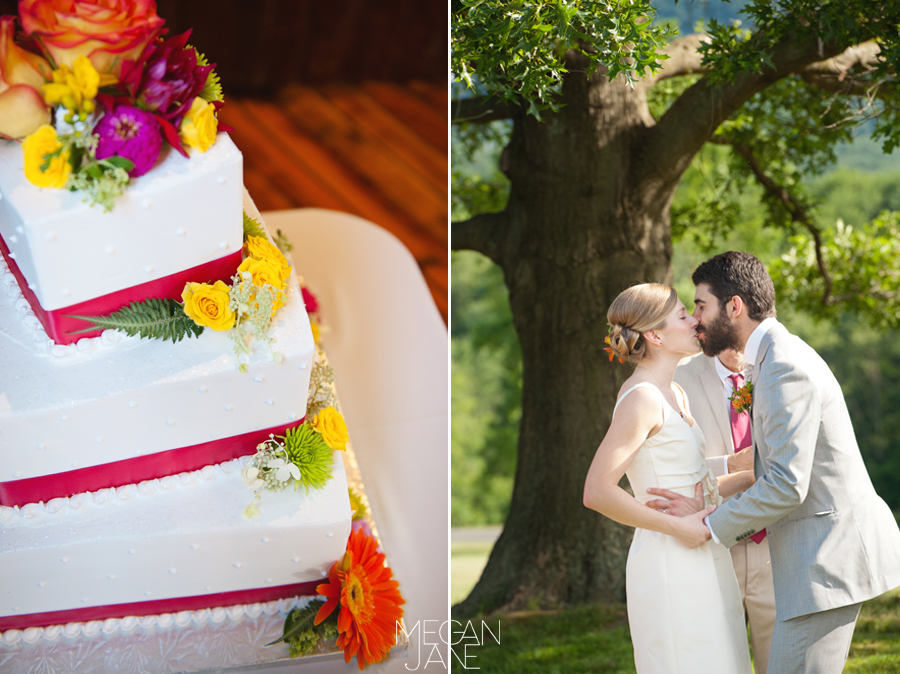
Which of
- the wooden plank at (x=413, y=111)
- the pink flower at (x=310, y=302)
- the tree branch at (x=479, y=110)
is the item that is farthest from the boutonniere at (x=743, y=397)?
the wooden plank at (x=413, y=111)

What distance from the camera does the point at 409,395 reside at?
4207mm

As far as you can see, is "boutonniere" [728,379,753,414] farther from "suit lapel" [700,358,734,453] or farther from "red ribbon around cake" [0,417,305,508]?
"red ribbon around cake" [0,417,305,508]

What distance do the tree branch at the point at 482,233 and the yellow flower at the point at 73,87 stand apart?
4.22ft

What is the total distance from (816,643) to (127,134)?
229 centimetres

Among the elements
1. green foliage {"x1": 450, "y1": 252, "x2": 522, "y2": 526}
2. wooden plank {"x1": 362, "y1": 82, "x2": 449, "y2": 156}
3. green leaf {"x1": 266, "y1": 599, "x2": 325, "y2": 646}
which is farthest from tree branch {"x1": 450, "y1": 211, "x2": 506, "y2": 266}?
green foliage {"x1": 450, "y1": 252, "x2": 522, "y2": 526}

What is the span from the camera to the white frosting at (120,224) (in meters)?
1.99

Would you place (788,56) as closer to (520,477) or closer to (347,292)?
(520,477)

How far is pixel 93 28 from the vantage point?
1.89 m

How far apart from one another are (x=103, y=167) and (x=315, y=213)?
10.00 feet

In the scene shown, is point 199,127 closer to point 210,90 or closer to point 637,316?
point 210,90

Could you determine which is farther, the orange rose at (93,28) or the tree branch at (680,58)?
the tree branch at (680,58)

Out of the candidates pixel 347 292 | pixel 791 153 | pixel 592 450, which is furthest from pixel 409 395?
pixel 791 153

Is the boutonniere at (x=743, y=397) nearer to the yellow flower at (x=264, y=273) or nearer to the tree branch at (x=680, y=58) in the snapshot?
the tree branch at (x=680, y=58)

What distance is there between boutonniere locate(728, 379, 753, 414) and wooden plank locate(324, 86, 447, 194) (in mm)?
3519
